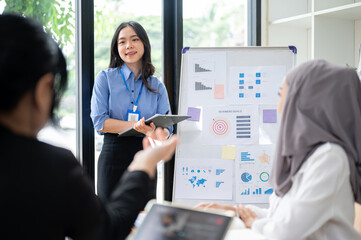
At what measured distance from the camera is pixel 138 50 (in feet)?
8.82

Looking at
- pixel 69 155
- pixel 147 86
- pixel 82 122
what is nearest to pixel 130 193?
pixel 69 155

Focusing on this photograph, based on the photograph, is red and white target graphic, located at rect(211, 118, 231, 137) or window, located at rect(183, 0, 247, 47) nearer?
red and white target graphic, located at rect(211, 118, 231, 137)

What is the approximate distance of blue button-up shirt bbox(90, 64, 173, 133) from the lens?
8.46 ft

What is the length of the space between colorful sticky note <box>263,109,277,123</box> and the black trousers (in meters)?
0.88

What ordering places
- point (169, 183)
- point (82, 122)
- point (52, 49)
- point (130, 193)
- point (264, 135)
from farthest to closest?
point (169, 183)
point (82, 122)
point (264, 135)
point (130, 193)
point (52, 49)

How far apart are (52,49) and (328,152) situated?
0.94 m

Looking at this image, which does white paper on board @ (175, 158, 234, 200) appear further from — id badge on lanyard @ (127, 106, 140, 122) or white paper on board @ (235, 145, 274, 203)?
id badge on lanyard @ (127, 106, 140, 122)


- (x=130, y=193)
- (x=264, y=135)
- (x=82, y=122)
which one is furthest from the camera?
(x=82, y=122)

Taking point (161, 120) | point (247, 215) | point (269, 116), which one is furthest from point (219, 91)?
point (247, 215)

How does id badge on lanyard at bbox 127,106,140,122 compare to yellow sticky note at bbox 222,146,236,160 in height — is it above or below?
above

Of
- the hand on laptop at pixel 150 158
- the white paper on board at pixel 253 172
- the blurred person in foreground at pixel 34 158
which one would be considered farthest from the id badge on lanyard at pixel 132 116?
the blurred person in foreground at pixel 34 158

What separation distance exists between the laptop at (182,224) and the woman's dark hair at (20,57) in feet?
1.56

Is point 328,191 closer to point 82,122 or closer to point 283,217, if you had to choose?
point 283,217

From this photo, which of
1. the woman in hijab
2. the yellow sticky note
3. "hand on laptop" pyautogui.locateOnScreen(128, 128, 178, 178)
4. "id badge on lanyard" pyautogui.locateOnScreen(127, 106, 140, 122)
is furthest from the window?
"hand on laptop" pyautogui.locateOnScreen(128, 128, 178, 178)
